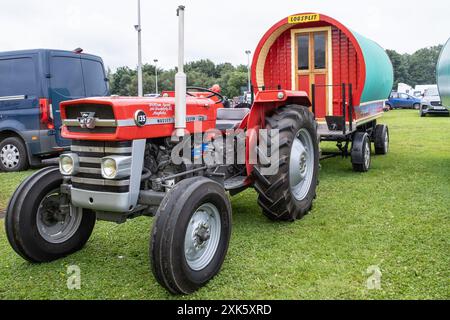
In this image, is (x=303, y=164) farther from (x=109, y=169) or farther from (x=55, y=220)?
(x=55, y=220)

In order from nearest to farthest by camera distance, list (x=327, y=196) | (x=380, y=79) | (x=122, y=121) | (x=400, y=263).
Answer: (x=122, y=121) → (x=400, y=263) → (x=327, y=196) → (x=380, y=79)

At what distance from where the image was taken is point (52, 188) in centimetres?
408

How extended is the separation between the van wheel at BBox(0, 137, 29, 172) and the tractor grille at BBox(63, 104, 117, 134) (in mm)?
5905

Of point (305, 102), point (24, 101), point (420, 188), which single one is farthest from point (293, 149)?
point (24, 101)

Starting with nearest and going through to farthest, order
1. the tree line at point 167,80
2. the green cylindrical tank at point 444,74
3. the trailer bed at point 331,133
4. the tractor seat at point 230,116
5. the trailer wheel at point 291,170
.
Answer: the trailer wheel at point 291,170 < the tractor seat at point 230,116 < the trailer bed at point 331,133 < the green cylindrical tank at point 444,74 < the tree line at point 167,80

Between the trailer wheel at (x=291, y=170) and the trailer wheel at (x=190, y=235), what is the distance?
3.47ft

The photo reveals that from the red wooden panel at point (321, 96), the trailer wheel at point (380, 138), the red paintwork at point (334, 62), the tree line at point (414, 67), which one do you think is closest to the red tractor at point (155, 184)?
the red paintwork at point (334, 62)

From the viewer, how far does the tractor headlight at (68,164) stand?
372 centimetres

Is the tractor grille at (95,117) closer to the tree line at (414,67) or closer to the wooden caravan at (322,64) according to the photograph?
the wooden caravan at (322,64)

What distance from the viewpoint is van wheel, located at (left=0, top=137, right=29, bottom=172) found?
909 centimetres

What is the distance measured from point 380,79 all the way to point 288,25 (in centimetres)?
224

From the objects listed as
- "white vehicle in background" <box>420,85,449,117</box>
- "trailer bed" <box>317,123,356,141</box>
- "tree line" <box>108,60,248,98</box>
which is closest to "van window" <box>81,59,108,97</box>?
"trailer bed" <box>317,123,356,141</box>

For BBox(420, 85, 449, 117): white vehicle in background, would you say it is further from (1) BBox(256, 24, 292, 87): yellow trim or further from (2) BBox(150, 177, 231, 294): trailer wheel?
(2) BBox(150, 177, 231, 294): trailer wheel

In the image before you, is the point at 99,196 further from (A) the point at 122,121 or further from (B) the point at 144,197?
(A) the point at 122,121
